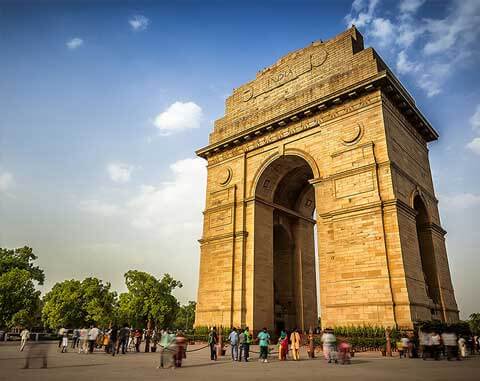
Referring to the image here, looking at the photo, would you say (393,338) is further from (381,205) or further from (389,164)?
(389,164)

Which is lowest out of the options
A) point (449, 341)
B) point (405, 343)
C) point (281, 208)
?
point (405, 343)

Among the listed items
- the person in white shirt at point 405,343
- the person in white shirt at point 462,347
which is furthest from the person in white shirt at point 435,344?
the person in white shirt at point 462,347

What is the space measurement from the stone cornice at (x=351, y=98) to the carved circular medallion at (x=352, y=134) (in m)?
1.75

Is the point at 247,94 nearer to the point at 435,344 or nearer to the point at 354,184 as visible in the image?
the point at 354,184

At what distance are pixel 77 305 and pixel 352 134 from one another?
41.2 m

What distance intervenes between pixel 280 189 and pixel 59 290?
118 feet

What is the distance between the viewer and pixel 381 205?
16125 millimetres

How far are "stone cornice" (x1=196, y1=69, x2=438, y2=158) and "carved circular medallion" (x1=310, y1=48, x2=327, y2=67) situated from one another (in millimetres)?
3962

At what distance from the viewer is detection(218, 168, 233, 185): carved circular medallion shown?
23875 mm

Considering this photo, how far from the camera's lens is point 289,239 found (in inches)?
997

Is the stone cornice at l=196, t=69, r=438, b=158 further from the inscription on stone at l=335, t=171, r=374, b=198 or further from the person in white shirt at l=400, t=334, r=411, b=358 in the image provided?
the person in white shirt at l=400, t=334, r=411, b=358

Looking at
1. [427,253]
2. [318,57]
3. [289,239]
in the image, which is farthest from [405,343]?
[318,57]

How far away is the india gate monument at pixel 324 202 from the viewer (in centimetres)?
1586

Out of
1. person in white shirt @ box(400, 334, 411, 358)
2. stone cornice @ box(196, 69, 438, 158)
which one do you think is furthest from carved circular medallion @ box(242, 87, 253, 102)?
person in white shirt @ box(400, 334, 411, 358)
